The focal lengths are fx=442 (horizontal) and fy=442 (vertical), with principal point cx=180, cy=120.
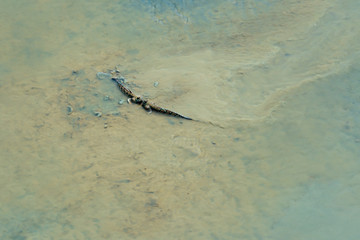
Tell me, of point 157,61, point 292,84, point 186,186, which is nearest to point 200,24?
point 157,61

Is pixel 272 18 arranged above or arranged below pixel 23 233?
above

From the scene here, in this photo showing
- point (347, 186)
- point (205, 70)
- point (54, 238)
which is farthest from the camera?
point (205, 70)

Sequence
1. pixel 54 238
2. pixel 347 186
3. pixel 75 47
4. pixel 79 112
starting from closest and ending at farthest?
pixel 54 238
pixel 347 186
pixel 79 112
pixel 75 47

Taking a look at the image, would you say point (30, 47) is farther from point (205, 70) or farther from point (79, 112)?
point (205, 70)

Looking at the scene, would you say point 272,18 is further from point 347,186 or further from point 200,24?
point 347,186

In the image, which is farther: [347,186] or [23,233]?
[347,186]

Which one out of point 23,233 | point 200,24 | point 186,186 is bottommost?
point 23,233
